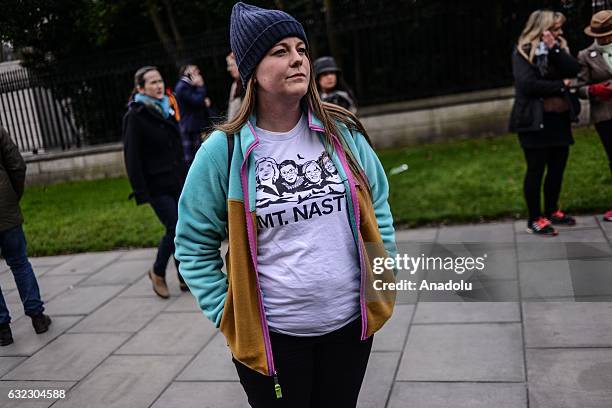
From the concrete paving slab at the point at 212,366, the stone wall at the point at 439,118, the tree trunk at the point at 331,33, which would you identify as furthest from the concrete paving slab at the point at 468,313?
the tree trunk at the point at 331,33

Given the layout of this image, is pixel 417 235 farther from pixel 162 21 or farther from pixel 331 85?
pixel 162 21

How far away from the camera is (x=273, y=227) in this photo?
2191 mm

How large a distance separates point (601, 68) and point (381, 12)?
5.94m

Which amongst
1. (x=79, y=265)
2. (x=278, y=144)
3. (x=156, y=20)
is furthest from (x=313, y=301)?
(x=156, y=20)

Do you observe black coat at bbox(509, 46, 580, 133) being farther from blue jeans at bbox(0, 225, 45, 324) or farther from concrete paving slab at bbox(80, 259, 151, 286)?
Result: blue jeans at bbox(0, 225, 45, 324)

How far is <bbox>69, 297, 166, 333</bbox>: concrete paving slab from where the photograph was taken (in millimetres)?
5305

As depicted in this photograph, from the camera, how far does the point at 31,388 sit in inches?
172

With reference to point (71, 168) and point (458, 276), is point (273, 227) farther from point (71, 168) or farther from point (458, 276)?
point (71, 168)

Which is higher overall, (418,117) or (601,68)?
(601,68)

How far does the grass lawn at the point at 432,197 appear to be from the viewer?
709cm

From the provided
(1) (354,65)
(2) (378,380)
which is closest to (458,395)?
(2) (378,380)

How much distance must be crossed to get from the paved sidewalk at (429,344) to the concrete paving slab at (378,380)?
11 mm

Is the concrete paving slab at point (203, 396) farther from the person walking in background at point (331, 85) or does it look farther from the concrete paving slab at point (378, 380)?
the person walking in background at point (331, 85)

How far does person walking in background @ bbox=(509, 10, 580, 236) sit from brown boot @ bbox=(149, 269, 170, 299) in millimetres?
3399
